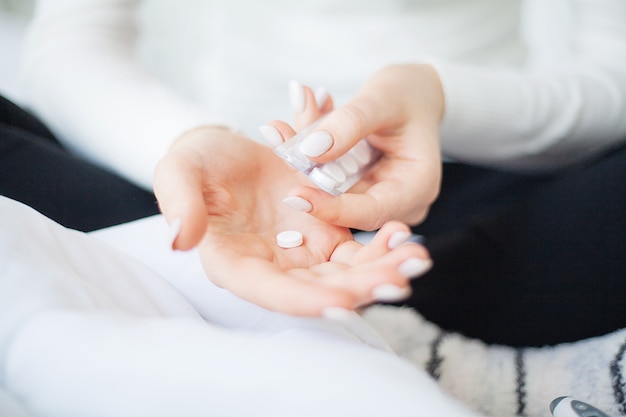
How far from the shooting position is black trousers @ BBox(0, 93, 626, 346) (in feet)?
1.67

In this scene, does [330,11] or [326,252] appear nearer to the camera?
[326,252]

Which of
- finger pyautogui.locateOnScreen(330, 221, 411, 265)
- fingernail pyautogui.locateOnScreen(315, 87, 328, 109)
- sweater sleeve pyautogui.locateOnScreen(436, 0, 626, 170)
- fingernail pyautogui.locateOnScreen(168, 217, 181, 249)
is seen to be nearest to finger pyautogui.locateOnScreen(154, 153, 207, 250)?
fingernail pyautogui.locateOnScreen(168, 217, 181, 249)

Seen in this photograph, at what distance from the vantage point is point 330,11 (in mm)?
808

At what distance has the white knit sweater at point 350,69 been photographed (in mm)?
695

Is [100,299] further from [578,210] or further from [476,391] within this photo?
[578,210]

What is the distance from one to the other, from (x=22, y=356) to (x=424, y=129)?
1.36ft

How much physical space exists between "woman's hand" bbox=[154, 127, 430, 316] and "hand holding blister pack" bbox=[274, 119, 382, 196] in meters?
0.03

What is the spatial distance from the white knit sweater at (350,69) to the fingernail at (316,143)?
254 mm

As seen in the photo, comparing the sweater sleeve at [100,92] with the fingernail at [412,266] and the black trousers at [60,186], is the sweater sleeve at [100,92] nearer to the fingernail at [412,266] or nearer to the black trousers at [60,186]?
the black trousers at [60,186]

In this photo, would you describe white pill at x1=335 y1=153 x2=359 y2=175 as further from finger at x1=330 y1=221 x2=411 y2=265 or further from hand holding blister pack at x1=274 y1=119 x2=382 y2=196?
finger at x1=330 y1=221 x2=411 y2=265

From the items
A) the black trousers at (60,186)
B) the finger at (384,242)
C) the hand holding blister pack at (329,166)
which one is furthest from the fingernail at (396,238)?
the black trousers at (60,186)

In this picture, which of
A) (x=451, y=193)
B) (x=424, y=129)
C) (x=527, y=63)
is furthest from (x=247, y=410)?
(x=527, y=63)

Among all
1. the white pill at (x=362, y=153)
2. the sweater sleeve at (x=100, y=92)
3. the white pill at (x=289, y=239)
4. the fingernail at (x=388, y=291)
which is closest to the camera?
the fingernail at (x=388, y=291)

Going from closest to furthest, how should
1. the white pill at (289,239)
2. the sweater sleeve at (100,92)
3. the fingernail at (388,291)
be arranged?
the fingernail at (388,291)
the white pill at (289,239)
the sweater sleeve at (100,92)
